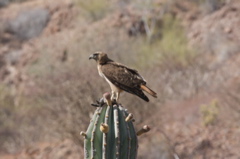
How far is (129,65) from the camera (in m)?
21.9

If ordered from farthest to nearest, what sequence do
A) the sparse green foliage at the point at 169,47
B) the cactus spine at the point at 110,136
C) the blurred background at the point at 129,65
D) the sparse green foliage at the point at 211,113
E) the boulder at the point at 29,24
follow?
the boulder at the point at 29,24, the sparse green foliage at the point at 169,47, the sparse green foliage at the point at 211,113, the blurred background at the point at 129,65, the cactus spine at the point at 110,136

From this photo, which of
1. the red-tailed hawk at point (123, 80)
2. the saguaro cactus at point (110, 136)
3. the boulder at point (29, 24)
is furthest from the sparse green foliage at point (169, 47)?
the saguaro cactus at point (110, 136)

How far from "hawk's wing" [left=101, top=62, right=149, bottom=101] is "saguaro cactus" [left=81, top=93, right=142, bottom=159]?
38cm

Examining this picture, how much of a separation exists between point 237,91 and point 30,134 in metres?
7.54

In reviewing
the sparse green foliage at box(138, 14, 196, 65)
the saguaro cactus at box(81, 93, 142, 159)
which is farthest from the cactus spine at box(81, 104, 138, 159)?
the sparse green foliage at box(138, 14, 196, 65)

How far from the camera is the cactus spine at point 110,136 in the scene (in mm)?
4453

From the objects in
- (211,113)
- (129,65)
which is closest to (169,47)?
(129,65)

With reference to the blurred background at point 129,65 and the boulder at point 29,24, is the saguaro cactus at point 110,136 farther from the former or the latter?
the boulder at point 29,24

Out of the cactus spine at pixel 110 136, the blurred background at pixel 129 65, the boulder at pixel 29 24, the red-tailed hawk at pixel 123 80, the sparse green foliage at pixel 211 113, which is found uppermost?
the boulder at pixel 29 24

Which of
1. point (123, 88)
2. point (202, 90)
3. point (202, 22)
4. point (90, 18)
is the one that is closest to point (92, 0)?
point (90, 18)

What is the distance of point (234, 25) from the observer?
26.3 meters

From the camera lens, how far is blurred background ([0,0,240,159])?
42.6 feet

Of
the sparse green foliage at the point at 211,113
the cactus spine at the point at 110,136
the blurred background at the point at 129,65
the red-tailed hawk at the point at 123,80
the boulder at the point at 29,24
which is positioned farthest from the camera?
the boulder at the point at 29,24

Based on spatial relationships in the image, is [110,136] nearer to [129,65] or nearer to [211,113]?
[211,113]
